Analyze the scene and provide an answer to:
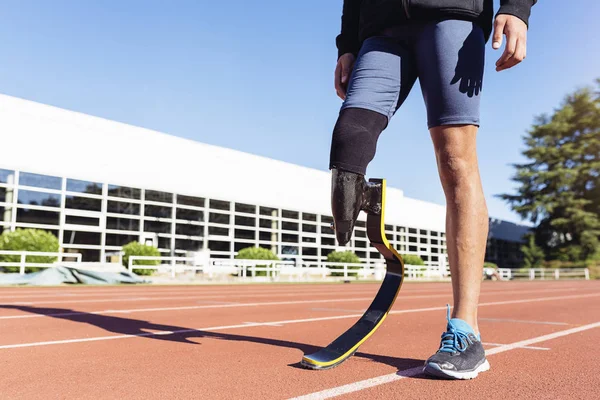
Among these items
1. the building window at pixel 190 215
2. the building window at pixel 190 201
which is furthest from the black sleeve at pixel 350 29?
the building window at pixel 190 201

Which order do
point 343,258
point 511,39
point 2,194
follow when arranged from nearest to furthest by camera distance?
1. point 511,39
2. point 2,194
3. point 343,258

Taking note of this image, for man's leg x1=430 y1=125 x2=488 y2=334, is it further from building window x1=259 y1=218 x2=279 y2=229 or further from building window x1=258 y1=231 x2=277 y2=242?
building window x1=259 y1=218 x2=279 y2=229

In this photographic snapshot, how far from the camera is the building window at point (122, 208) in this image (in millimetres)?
22969

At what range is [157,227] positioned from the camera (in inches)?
969

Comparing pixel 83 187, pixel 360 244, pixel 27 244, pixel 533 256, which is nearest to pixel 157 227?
pixel 83 187

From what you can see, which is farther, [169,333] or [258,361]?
[169,333]

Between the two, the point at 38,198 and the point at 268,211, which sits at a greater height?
the point at 268,211

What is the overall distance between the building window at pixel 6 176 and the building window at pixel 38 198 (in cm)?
54

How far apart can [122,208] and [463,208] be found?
22.2 m

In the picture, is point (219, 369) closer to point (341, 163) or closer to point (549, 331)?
point (341, 163)

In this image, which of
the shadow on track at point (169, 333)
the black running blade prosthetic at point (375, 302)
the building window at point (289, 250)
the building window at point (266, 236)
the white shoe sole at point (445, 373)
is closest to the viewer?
the white shoe sole at point (445, 373)

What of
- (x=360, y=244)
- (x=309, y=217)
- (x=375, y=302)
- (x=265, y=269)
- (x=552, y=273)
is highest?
(x=309, y=217)

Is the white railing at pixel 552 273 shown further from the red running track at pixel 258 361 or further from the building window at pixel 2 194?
the red running track at pixel 258 361

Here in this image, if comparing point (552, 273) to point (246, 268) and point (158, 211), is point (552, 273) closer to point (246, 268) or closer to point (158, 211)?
point (246, 268)
